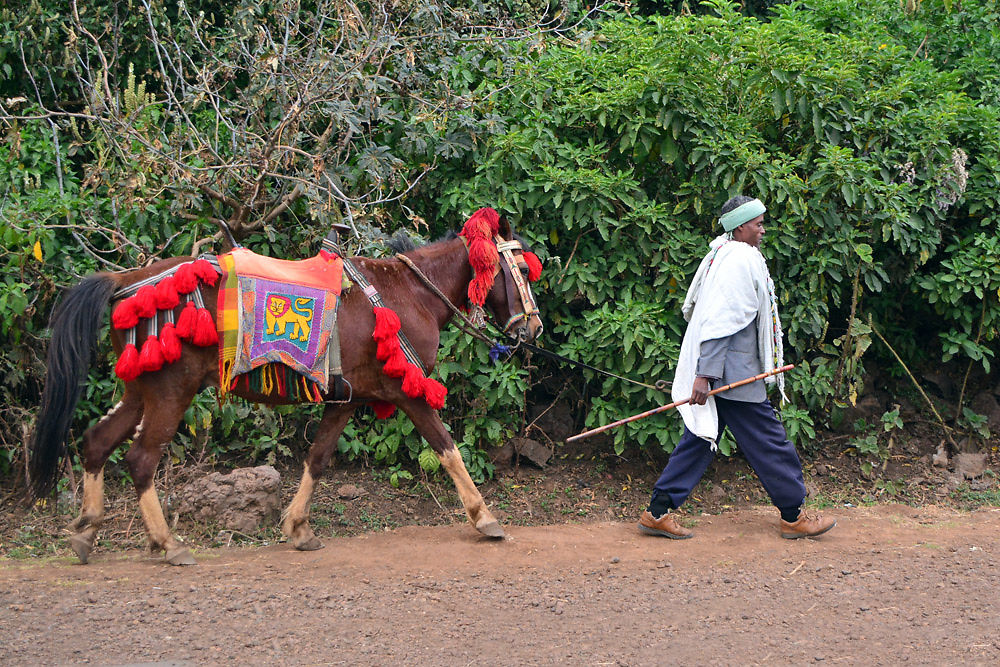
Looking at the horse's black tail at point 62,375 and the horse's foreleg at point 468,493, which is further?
the horse's foreleg at point 468,493

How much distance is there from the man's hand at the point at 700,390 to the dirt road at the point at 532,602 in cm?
90

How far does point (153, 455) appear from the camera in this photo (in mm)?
5207

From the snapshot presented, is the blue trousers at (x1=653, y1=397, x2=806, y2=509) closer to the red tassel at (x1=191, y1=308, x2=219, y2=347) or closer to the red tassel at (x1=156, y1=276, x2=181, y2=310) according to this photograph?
the red tassel at (x1=191, y1=308, x2=219, y2=347)

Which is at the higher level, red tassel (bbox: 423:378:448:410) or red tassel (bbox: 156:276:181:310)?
red tassel (bbox: 156:276:181:310)

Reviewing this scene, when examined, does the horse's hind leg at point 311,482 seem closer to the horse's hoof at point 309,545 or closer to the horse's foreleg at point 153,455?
the horse's hoof at point 309,545

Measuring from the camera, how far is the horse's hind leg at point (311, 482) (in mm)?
5719

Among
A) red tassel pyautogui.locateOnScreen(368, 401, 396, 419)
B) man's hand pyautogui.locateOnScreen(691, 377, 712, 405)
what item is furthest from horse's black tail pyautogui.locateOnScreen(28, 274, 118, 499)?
man's hand pyautogui.locateOnScreen(691, 377, 712, 405)

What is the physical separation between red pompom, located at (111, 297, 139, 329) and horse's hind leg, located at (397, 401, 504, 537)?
153cm

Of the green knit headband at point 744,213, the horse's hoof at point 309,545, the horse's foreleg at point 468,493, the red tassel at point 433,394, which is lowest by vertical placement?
the horse's hoof at point 309,545

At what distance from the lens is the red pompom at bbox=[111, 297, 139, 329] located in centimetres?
509

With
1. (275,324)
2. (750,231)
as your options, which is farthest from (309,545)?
(750,231)

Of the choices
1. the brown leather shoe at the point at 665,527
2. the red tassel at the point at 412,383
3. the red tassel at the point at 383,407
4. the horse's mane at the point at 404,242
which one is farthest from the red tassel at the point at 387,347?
the brown leather shoe at the point at 665,527

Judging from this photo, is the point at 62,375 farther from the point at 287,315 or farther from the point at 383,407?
the point at 383,407

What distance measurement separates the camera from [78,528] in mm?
5566
